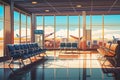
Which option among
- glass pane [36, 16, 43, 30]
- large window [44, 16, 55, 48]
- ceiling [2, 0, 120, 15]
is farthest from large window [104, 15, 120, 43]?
glass pane [36, 16, 43, 30]

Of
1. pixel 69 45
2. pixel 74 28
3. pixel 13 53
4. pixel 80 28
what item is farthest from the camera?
pixel 74 28

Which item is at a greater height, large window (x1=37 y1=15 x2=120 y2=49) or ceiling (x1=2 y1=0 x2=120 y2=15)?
ceiling (x1=2 y1=0 x2=120 y2=15)

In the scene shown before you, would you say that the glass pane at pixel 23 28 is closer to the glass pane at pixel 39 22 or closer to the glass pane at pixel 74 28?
the glass pane at pixel 39 22

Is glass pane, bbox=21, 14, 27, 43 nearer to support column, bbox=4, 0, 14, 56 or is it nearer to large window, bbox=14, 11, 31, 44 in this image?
large window, bbox=14, 11, 31, 44

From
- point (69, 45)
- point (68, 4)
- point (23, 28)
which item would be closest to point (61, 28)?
point (23, 28)

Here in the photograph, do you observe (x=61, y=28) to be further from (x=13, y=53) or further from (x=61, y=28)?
(x=13, y=53)

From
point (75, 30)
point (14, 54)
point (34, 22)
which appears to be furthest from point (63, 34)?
point (14, 54)

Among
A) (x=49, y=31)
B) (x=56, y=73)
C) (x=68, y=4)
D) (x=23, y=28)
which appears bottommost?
(x=56, y=73)

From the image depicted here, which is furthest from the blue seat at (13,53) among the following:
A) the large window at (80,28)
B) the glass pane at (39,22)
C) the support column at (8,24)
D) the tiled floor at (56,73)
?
the glass pane at (39,22)

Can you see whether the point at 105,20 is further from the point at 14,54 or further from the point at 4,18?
the point at 14,54

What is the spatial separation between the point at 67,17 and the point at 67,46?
209 inches

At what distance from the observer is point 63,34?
875 inches

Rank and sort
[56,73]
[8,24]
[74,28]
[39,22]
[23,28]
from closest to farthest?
[56,73], [8,24], [23,28], [74,28], [39,22]

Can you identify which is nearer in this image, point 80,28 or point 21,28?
point 21,28
